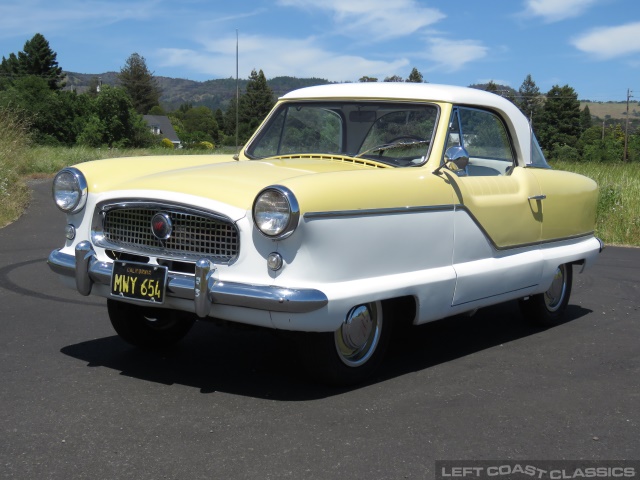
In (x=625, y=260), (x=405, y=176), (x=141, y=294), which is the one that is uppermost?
(x=405, y=176)

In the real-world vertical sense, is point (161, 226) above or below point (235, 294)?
above

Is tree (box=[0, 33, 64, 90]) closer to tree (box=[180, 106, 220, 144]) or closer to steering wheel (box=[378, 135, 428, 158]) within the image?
tree (box=[180, 106, 220, 144])

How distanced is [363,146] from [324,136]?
340 mm

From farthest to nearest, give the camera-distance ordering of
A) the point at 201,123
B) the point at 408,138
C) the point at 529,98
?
the point at 201,123
the point at 529,98
the point at 408,138

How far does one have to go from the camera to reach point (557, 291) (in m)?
6.49

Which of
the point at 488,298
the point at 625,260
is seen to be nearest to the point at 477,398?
the point at 488,298

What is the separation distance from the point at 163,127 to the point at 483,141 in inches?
5027

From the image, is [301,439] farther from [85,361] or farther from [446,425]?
[85,361]

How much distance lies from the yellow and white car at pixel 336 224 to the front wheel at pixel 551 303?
20 millimetres

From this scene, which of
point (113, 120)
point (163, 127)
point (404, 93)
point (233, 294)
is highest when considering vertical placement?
point (113, 120)

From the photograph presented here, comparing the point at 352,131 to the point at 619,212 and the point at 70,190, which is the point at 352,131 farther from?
the point at 619,212

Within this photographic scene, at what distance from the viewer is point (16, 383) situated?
14.7 ft

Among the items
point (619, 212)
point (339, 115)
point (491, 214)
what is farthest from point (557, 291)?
point (619, 212)

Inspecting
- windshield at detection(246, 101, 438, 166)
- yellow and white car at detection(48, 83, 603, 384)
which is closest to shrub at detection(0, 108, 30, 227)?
windshield at detection(246, 101, 438, 166)
